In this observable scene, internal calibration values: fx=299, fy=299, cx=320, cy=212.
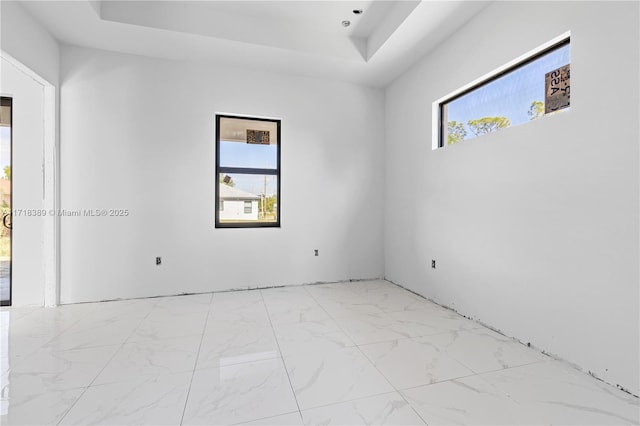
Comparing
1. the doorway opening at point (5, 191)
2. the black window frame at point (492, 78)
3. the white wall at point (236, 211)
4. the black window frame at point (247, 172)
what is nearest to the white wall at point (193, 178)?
the black window frame at point (247, 172)

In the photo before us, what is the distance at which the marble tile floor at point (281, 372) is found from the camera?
61.6 inches

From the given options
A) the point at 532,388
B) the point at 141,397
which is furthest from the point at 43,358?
the point at 532,388

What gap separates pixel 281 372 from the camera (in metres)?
1.96

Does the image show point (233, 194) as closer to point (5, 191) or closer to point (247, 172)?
point (247, 172)

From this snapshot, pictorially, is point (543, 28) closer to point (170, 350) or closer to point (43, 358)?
point (170, 350)

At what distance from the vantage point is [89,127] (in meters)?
3.39

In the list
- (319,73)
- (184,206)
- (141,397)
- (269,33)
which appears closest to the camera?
(141,397)

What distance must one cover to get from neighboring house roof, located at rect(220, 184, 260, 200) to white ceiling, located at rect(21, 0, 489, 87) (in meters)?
1.56

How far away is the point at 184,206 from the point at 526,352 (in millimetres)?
3720

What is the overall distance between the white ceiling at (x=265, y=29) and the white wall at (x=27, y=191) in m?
0.76

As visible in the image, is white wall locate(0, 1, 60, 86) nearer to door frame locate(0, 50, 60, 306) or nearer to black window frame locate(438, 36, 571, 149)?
door frame locate(0, 50, 60, 306)

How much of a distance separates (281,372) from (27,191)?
3.45 metres

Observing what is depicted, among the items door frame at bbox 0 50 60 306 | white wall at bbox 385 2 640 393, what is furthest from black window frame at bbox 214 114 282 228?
white wall at bbox 385 2 640 393

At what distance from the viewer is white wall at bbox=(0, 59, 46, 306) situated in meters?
3.21
